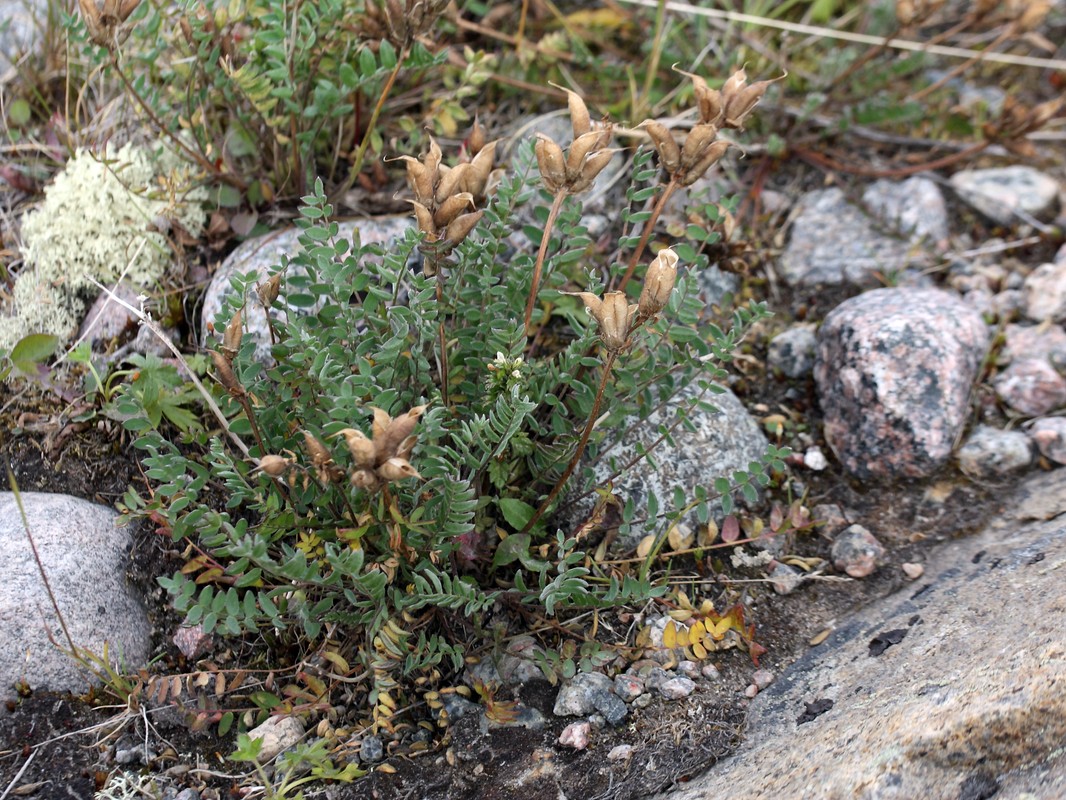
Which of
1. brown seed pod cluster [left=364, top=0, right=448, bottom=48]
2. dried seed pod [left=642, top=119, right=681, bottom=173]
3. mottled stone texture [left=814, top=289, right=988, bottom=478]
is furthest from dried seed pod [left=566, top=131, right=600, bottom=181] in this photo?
mottled stone texture [left=814, top=289, right=988, bottom=478]

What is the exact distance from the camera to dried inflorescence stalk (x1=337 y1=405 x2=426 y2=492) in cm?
196

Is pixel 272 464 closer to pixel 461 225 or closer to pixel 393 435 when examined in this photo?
pixel 393 435

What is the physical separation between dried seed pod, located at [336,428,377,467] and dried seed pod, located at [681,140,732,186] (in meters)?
1.14

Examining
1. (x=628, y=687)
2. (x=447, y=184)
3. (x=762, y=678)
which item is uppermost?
(x=447, y=184)

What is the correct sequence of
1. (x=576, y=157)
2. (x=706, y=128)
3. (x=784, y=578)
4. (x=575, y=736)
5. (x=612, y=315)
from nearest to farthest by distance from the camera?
(x=612, y=315)
(x=576, y=157)
(x=706, y=128)
(x=575, y=736)
(x=784, y=578)

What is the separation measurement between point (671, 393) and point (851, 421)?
0.85 m

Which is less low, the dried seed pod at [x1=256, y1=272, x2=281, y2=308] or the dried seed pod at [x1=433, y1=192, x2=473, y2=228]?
the dried seed pod at [x1=433, y1=192, x2=473, y2=228]

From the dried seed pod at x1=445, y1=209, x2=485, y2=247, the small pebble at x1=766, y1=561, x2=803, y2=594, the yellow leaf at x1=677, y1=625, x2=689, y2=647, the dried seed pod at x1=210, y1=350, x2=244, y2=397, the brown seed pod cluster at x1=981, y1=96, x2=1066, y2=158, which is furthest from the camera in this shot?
the brown seed pod cluster at x1=981, y1=96, x2=1066, y2=158

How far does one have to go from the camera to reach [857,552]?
3027 millimetres

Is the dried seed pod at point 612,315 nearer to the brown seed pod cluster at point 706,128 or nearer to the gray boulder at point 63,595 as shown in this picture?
the brown seed pod cluster at point 706,128

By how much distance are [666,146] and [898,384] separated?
1407 millimetres

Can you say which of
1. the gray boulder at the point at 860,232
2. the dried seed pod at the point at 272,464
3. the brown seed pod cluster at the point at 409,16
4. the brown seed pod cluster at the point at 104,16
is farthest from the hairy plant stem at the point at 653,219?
the brown seed pod cluster at the point at 104,16

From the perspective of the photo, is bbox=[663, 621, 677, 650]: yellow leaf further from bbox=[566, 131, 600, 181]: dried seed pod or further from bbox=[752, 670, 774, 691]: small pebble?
bbox=[566, 131, 600, 181]: dried seed pod

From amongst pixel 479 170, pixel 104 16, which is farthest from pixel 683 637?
pixel 104 16
